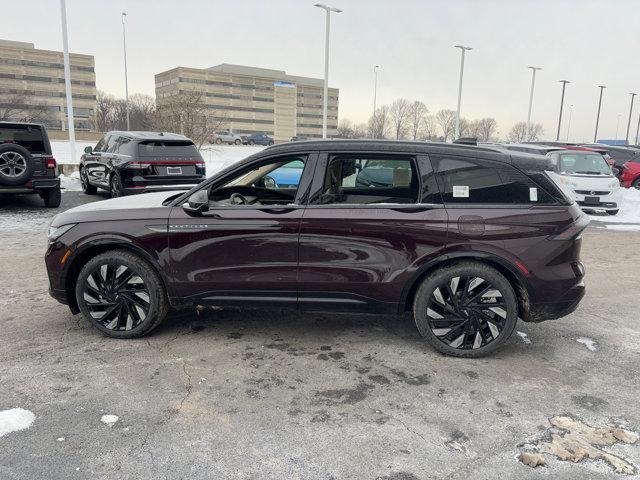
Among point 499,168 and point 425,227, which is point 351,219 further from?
point 499,168

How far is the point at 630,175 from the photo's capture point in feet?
59.5

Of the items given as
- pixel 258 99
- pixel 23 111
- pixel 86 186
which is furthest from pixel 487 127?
pixel 86 186

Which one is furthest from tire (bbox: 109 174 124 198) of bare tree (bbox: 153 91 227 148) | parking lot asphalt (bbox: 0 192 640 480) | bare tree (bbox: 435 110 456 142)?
bare tree (bbox: 435 110 456 142)

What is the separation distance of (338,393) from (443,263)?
1.34 metres

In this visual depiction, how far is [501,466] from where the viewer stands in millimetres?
2715

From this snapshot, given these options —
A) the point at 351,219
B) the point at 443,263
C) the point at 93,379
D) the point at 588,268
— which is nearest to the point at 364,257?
the point at 351,219

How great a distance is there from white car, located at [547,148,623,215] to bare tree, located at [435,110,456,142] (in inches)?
3272

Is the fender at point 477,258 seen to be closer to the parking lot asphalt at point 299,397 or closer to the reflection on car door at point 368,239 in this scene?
the reflection on car door at point 368,239

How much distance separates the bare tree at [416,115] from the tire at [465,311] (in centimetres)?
9380

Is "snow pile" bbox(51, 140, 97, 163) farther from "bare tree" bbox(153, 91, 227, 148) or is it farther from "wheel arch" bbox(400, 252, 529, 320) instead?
"wheel arch" bbox(400, 252, 529, 320)

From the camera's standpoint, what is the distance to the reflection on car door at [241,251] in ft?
13.3

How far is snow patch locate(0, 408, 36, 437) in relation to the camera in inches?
117

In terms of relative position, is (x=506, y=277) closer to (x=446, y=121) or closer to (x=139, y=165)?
(x=139, y=165)

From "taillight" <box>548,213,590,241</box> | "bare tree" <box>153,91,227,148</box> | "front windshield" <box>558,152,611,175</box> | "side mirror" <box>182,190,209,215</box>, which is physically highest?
"bare tree" <box>153,91,227,148</box>
